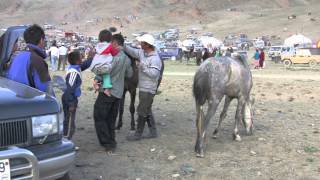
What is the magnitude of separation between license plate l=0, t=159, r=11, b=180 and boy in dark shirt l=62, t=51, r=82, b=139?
11.4ft

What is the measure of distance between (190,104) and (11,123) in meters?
9.73

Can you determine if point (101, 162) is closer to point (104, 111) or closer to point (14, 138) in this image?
point (104, 111)

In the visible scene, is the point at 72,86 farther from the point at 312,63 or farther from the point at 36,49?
the point at 312,63

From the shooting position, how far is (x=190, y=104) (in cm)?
1471

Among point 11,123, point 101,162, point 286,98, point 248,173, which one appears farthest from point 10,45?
point 286,98

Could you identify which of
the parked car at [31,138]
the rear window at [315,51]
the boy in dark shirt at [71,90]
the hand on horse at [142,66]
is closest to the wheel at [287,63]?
the rear window at [315,51]

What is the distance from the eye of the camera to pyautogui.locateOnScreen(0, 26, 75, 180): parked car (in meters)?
5.14

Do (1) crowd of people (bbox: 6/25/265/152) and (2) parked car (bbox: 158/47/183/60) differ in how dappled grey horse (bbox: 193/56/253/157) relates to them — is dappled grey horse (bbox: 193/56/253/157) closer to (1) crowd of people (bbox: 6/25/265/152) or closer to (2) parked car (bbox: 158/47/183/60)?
(1) crowd of people (bbox: 6/25/265/152)

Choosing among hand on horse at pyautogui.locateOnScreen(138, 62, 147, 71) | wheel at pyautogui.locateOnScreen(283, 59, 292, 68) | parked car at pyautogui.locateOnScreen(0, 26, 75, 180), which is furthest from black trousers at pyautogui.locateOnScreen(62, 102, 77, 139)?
wheel at pyautogui.locateOnScreen(283, 59, 292, 68)

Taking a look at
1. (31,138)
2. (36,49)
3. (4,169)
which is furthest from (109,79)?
(4,169)

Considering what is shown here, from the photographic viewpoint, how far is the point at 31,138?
211 inches

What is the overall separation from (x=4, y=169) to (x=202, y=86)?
14.9ft

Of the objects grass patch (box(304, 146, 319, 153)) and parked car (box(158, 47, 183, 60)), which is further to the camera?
parked car (box(158, 47, 183, 60))

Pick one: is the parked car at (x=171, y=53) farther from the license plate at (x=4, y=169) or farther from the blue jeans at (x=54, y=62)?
the license plate at (x=4, y=169)
